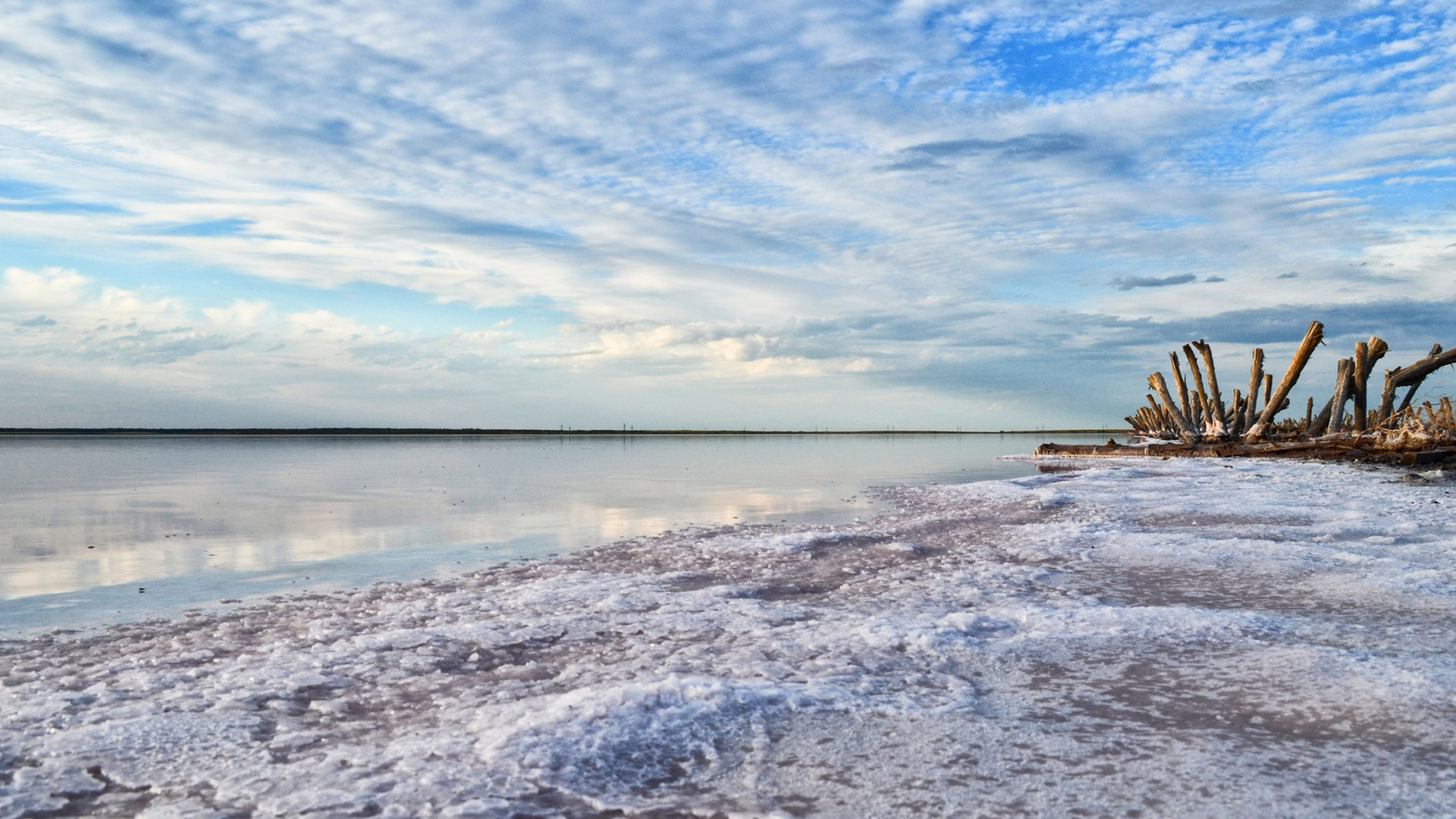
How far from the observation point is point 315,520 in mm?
12078

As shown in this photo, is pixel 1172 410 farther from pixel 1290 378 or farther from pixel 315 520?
pixel 315 520

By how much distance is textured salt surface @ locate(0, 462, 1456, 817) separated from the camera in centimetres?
302

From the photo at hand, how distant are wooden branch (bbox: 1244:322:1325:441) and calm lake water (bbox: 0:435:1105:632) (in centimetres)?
636

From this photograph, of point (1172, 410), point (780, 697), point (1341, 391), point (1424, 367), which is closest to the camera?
point (780, 697)

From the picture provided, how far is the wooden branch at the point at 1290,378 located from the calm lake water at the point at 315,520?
6.36 metres

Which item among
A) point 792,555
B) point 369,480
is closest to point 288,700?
point 792,555

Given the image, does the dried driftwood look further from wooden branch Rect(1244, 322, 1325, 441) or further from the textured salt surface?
the textured salt surface

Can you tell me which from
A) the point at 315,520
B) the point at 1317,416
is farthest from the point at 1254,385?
the point at 315,520

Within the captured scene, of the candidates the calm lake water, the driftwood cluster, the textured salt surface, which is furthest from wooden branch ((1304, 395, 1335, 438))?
the textured salt surface

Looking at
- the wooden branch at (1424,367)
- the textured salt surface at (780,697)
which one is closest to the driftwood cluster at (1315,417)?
the wooden branch at (1424,367)

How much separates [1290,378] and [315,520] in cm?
2199

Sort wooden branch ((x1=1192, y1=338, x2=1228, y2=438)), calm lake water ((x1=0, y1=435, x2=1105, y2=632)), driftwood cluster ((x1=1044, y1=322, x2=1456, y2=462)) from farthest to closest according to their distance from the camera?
wooden branch ((x1=1192, y1=338, x2=1228, y2=438)) → driftwood cluster ((x1=1044, y1=322, x2=1456, y2=462)) → calm lake water ((x1=0, y1=435, x2=1105, y2=632))

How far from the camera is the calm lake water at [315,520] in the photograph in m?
7.36

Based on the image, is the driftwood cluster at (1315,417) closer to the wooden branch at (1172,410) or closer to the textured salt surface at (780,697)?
the wooden branch at (1172,410)
